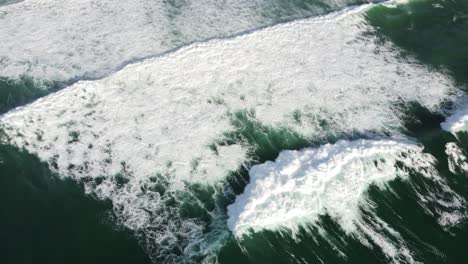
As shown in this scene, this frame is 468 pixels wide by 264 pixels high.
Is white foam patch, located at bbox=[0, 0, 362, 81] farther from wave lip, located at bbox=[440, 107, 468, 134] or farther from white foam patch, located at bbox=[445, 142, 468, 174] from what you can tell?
white foam patch, located at bbox=[445, 142, 468, 174]

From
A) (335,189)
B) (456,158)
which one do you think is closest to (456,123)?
(456,158)

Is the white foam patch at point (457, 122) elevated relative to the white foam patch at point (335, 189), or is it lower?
elevated

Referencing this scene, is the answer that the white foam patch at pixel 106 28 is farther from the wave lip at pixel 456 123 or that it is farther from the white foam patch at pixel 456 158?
the white foam patch at pixel 456 158

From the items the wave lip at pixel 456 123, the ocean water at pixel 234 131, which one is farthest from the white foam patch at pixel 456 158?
the wave lip at pixel 456 123

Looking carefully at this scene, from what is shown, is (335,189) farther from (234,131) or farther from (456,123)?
(456,123)

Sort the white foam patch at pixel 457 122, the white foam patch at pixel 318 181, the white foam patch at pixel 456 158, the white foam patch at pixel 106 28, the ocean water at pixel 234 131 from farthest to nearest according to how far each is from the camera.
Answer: the white foam patch at pixel 106 28
the white foam patch at pixel 457 122
the white foam patch at pixel 456 158
the white foam patch at pixel 318 181
the ocean water at pixel 234 131

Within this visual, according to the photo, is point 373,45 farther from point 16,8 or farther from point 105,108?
point 16,8

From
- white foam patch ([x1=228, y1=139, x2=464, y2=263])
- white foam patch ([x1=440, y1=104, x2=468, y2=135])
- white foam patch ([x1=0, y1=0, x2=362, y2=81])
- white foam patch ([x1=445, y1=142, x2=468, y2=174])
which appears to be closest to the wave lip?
white foam patch ([x1=440, y1=104, x2=468, y2=135])
